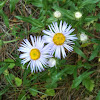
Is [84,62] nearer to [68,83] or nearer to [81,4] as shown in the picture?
[68,83]

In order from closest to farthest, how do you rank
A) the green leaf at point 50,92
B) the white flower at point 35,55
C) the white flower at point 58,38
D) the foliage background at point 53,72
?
the white flower at point 58,38
the white flower at point 35,55
the foliage background at point 53,72
the green leaf at point 50,92

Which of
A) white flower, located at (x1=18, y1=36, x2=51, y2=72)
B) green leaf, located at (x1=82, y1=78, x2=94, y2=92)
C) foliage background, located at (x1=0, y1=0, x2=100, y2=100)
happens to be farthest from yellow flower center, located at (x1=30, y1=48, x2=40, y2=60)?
green leaf, located at (x1=82, y1=78, x2=94, y2=92)

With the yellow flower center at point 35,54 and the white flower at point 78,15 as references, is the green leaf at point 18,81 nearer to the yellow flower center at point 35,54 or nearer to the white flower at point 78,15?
the yellow flower center at point 35,54

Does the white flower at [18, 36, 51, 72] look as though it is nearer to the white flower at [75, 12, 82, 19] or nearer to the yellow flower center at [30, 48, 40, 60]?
the yellow flower center at [30, 48, 40, 60]

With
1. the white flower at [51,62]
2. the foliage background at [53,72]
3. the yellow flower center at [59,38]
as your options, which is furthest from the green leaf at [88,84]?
the yellow flower center at [59,38]

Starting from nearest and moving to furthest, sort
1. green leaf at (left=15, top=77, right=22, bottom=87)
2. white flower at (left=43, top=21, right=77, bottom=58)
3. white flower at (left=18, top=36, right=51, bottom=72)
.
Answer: white flower at (left=43, top=21, right=77, bottom=58), white flower at (left=18, top=36, right=51, bottom=72), green leaf at (left=15, top=77, right=22, bottom=87)

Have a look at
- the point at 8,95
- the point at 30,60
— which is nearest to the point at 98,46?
the point at 30,60

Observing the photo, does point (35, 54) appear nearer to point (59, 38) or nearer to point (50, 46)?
point (50, 46)
